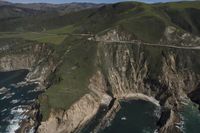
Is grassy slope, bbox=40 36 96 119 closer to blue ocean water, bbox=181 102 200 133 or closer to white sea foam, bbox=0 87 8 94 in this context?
white sea foam, bbox=0 87 8 94

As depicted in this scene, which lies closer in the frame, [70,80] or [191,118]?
[191,118]

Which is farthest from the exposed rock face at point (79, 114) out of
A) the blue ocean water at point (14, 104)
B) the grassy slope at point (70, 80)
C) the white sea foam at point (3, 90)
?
the white sea foam at point (3, 90)

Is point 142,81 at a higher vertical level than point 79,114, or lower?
lower

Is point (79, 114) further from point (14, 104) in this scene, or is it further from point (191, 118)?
point (191, 118)

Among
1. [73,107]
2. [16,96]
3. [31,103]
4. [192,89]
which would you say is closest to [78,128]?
[73,107]

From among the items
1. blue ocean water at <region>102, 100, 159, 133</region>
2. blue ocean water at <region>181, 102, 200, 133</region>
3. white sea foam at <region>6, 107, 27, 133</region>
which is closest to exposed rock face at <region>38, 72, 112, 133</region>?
blue ocean water at <region>102, 100, 159, 133</region>

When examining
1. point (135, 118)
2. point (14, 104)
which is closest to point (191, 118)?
point (135, 118)

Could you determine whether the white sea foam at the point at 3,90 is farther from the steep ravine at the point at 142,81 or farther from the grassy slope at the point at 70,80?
the steep ravine at the point at 142,81

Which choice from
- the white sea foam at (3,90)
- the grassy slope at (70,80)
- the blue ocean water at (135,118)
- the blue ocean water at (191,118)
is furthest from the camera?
the white sea foam at (3,90)
